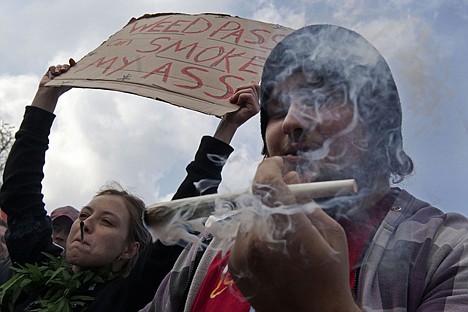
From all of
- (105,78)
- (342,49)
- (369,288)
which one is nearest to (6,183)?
(105,78)

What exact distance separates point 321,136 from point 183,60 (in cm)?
115

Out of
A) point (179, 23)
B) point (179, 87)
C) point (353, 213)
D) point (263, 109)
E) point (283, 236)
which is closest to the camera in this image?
point (283, 236)

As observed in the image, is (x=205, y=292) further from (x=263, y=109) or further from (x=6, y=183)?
(x=6, y=183)

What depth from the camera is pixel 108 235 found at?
281 cm

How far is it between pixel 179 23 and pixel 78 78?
49 cm

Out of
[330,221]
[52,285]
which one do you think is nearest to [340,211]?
[330,221]

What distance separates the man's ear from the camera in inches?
111

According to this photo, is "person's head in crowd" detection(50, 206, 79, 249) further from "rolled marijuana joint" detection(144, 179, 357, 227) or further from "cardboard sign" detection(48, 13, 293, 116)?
"rolled marijuana joint" detection(144, 179, 357, 227)

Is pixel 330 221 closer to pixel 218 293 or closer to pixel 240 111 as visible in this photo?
pixel 218 293

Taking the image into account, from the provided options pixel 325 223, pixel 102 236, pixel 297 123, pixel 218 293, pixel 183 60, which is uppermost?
pixel 183 60

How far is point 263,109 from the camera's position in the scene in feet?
5.59

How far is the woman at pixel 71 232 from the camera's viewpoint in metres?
2.56

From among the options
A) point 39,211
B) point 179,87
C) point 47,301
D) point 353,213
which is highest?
point 179,87

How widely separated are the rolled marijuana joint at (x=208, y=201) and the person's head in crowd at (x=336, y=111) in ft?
0.81
